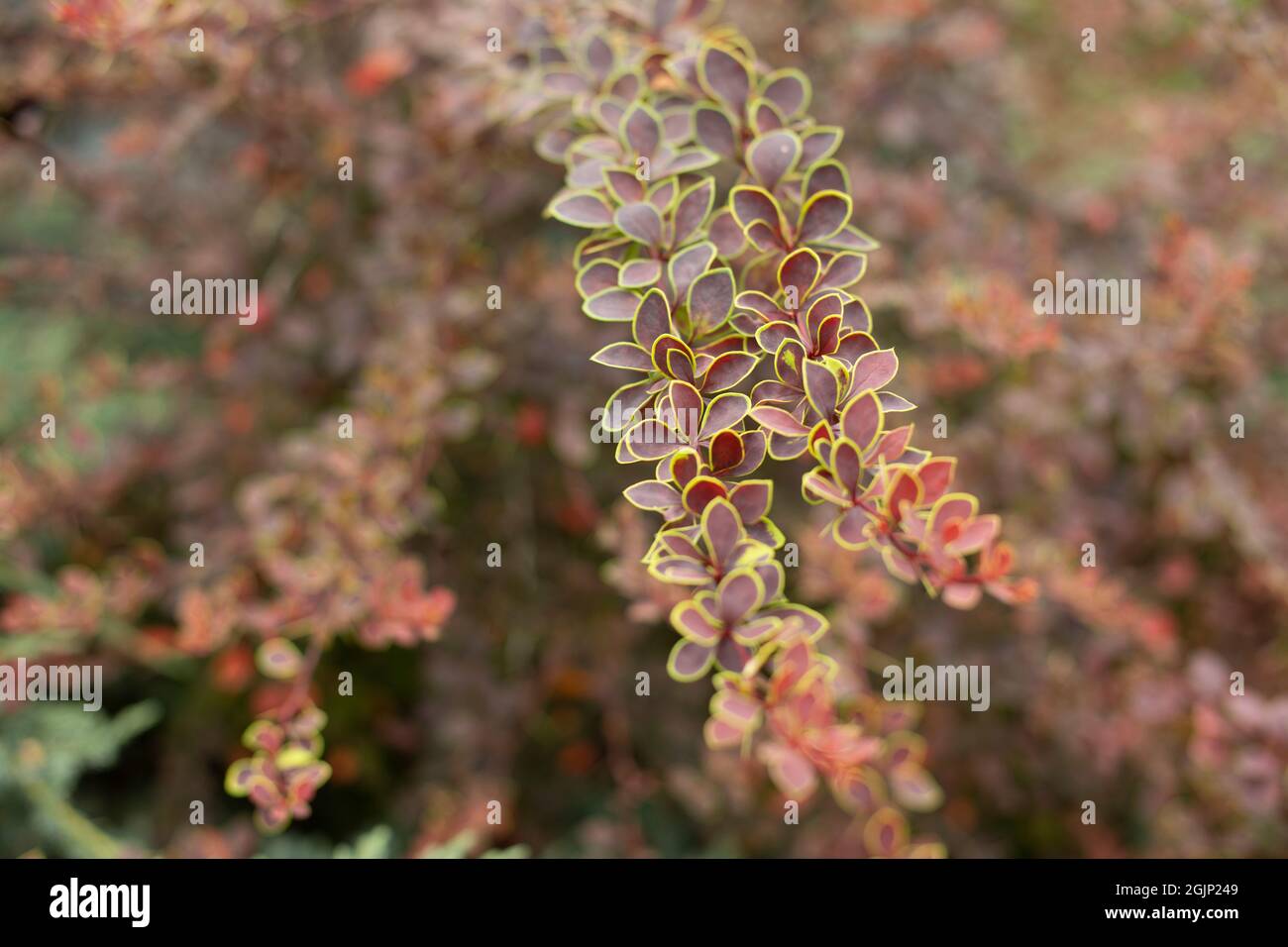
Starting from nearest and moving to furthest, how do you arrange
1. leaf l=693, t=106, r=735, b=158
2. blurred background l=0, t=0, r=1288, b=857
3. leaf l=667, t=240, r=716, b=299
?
leaf l=667, t=240, r=716, b=299 < leaf l=693, t=106, r=735, b=158 < blurred background l=0, t=0, r=1288, b=857

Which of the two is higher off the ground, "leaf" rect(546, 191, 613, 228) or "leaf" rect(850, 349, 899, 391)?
"leaf" rect(546, 191, 613, 228)

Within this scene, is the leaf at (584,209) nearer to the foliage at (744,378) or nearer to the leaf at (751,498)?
the foliage at (744,378)

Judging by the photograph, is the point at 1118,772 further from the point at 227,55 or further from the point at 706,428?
the point at 227,55

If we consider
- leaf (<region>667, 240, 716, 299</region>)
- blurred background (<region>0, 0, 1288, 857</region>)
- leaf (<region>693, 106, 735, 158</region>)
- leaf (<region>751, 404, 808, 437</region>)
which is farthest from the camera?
blurred background (<region>0, 0, 1288, 857</region>)

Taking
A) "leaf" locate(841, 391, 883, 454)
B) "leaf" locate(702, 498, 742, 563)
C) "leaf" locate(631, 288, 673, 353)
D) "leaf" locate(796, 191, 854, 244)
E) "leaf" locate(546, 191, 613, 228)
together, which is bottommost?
"leaf" locate(702, 498, 742, 563)

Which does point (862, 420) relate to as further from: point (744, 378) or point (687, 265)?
point (687, 265)

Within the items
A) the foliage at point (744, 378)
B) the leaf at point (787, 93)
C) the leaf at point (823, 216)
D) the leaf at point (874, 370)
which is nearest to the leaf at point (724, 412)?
the foliage at point (744, 378)

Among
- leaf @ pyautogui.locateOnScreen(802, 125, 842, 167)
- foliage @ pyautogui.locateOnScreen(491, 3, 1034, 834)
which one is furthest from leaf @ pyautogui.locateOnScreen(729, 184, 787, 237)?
leaf @ pyautogui.locateOnScreen(802, 125, 842, 167)

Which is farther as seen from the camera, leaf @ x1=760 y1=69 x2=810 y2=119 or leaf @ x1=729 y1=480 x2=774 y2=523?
leaf @ x1=760 y1=69 x2=810 y2=119

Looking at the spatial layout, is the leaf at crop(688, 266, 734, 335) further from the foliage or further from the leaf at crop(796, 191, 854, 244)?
the leaf at crop(796, 191, 854, 244)
